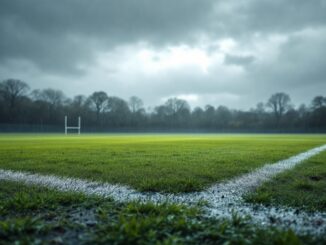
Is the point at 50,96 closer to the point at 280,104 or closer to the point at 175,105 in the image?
the point at 175,105

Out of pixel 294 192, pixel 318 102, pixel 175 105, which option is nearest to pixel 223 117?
pixel 175 105

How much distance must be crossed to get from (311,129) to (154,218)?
9105 centimetres

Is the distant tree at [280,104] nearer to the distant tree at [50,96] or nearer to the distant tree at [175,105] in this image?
the distant tree at [175,105]

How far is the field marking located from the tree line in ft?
217

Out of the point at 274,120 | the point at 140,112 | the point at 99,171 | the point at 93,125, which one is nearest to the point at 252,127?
the point at 274,120

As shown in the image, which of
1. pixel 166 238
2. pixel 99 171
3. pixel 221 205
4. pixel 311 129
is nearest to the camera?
pixel 166 238

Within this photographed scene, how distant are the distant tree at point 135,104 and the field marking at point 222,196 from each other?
321 ft

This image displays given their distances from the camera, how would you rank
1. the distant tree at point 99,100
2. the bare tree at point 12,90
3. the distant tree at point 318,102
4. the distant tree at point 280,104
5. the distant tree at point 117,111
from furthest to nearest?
the distant tree at point 280,104 → the distant tree at point 99,100 → the distant tree at point 117,111 → the distant tree at point 318,102 → the bare tree at point 12,90

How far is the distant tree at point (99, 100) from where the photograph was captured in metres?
90.9

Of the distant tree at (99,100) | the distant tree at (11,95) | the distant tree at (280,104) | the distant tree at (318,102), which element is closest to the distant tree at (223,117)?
the distant tree at (280,104)

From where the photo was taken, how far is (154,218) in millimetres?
3381

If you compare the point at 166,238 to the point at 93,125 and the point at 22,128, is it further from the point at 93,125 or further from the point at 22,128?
the point at 93,125

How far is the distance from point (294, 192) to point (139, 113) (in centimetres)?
9491

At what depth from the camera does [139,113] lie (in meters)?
99.3
